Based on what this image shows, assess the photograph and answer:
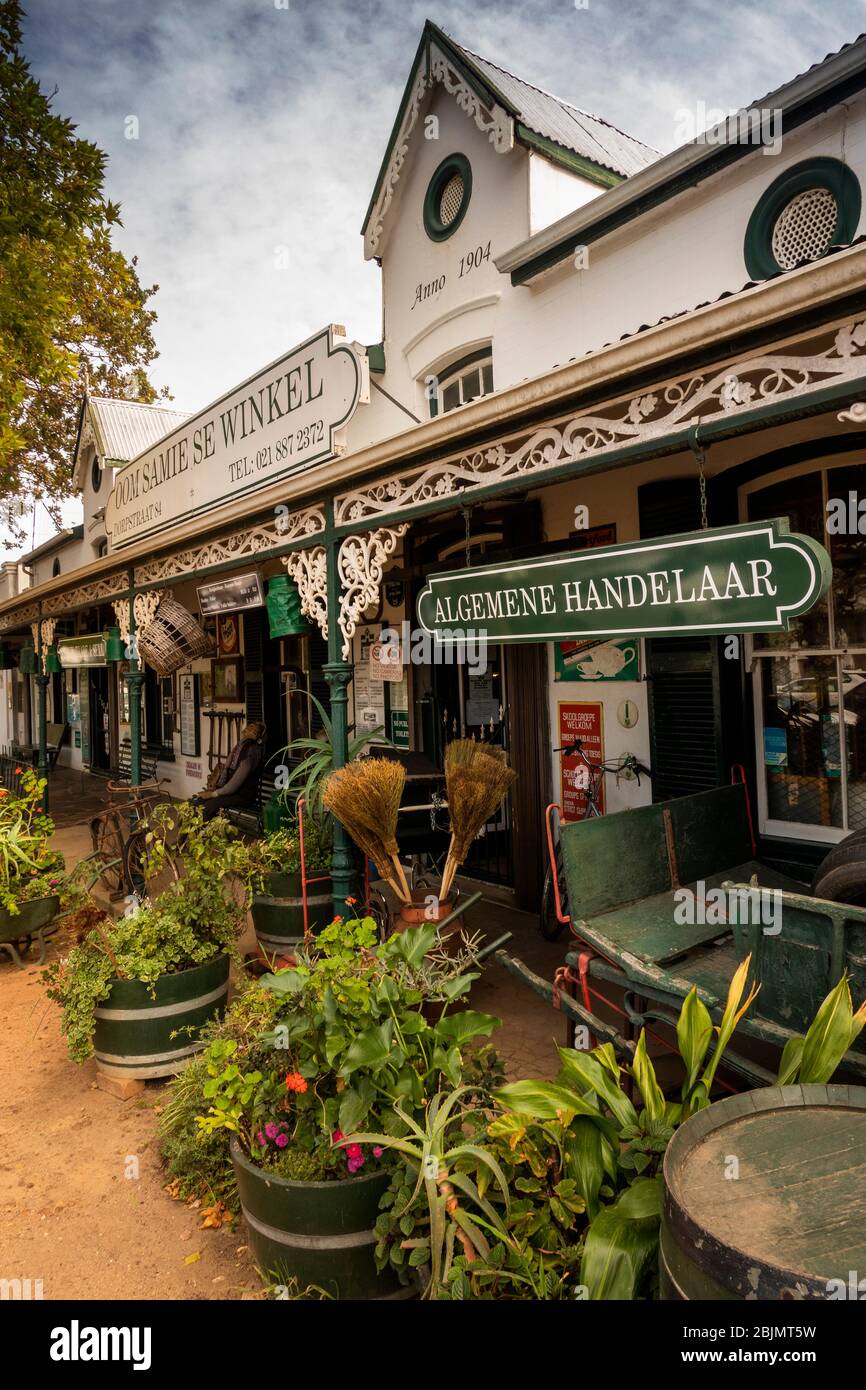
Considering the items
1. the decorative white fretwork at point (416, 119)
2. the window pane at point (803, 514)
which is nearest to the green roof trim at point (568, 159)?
the decorative white fretwork at point (416, 119)

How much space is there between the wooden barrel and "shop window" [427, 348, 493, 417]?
651cm

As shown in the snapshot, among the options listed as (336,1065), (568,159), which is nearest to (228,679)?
(568,159)

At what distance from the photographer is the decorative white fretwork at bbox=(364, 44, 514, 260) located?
689 cm

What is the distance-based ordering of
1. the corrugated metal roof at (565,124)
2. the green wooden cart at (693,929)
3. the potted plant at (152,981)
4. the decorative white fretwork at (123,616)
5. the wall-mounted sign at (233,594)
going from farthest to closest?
the decorative white fretwork at (123,616)
the corrugated metal roof at (565,124)
the wall-mounted sign at (233,594)
the potted plant at (152,981)
the green wooden cart at (693,929)

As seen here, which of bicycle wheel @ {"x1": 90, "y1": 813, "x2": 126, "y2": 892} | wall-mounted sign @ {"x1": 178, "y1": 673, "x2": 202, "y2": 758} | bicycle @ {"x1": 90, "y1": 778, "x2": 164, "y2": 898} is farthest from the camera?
wall-mounted sign @ {"x1": 178, "y1": 673, "x2": 202, "y2": 758}

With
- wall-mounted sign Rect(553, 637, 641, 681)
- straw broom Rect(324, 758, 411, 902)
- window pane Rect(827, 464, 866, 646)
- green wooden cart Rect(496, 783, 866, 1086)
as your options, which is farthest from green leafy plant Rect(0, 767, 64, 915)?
window pane Rect(827, 464, 866, 646)

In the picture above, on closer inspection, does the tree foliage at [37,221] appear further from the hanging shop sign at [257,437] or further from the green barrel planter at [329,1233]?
the green barrel planter at [329,1233]

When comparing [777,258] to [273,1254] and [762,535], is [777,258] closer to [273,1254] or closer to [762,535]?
[762,535]

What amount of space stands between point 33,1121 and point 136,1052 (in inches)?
22.4

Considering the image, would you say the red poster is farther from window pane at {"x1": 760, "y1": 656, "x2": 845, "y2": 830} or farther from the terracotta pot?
the terracotta pot

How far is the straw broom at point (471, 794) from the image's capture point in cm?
468

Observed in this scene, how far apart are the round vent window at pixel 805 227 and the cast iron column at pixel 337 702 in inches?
130

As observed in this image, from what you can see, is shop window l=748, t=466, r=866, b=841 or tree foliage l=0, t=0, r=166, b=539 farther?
tree foliage l=0, t=0, r=166, b=539

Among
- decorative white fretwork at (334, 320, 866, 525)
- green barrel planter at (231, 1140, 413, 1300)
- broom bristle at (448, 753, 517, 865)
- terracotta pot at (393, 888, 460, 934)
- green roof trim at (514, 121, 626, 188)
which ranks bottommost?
green barrel planter at (231, 1140, 413, 1300)
